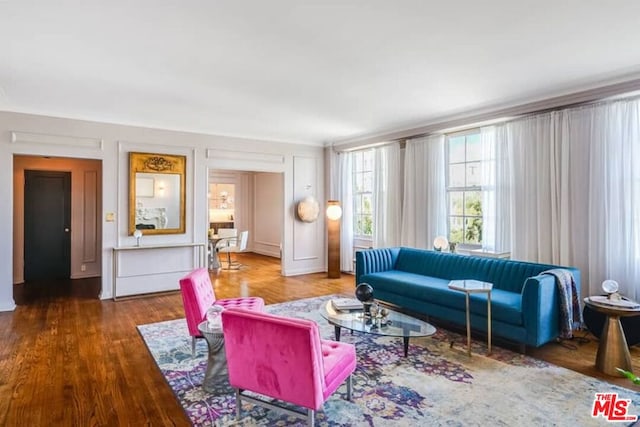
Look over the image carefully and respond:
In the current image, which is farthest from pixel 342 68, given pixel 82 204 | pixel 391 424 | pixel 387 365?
pixel 82 204

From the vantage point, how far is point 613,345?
3039 mm

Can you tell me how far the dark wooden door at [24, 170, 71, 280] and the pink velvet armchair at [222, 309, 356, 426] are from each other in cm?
622

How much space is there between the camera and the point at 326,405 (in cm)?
251

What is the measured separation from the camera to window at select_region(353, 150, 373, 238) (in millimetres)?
6992

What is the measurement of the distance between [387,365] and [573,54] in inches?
118

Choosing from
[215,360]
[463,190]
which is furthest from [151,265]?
[463,190]

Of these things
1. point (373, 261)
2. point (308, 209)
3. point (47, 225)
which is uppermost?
point (308, 209)

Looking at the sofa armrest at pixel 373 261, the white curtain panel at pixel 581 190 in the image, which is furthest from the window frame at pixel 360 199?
the white curtain panel at pixel 581 190

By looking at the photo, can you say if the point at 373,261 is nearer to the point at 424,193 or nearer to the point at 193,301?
the point at 424,193

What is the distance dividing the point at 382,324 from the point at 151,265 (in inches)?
161

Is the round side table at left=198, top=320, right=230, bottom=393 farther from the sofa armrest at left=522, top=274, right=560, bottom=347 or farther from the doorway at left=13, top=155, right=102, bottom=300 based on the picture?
the doorway at left=13, top=155, right=102, bottom=300

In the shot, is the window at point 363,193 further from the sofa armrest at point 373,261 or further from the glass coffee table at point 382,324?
the glass coffee table at point 382,324

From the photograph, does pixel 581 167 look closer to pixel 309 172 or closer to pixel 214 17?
pixel 214 17

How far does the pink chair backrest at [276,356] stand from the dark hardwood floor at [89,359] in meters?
0.60
